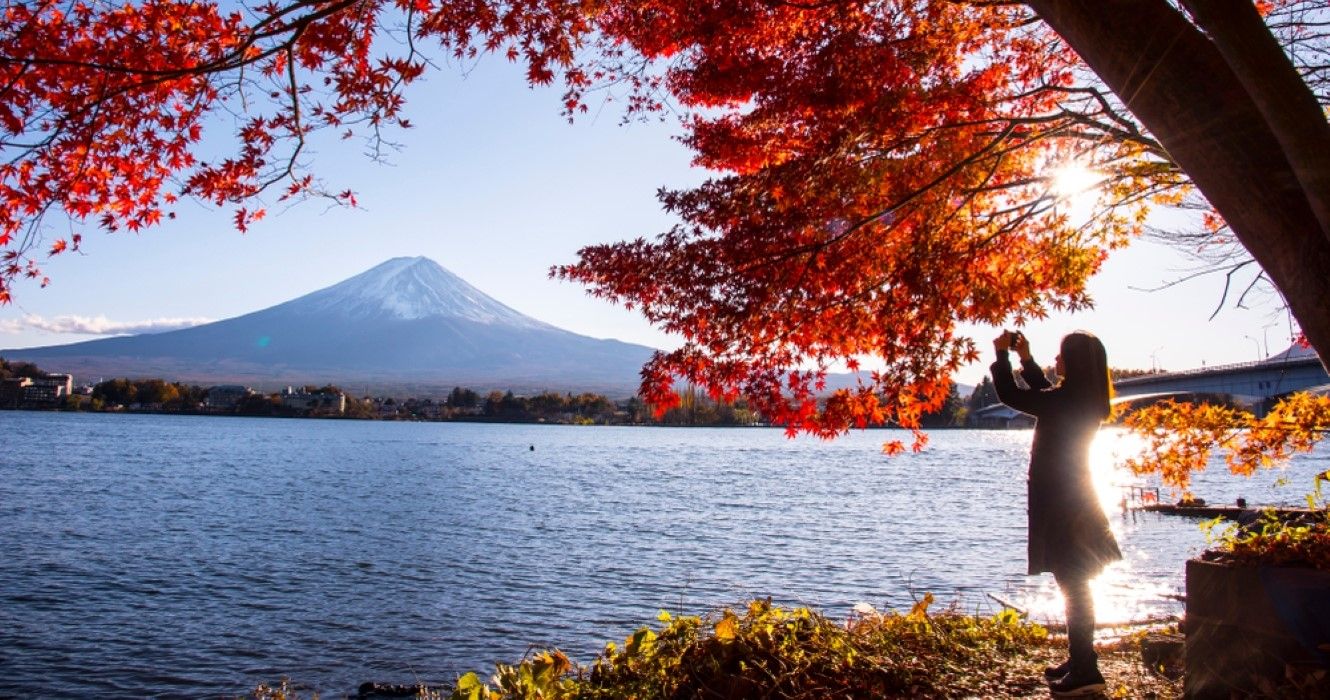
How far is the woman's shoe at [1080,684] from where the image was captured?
14.7 feet

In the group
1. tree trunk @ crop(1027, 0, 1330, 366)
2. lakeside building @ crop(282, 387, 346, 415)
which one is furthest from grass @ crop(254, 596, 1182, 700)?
lakeside building @ crop(282, 387, 346, 415)

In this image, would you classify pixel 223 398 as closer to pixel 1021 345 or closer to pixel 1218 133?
pixel 1021 345

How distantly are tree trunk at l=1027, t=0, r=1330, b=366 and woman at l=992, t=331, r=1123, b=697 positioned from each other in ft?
4.62

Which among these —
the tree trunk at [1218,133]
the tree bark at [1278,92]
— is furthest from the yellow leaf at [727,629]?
the tree bark at [1278,92]

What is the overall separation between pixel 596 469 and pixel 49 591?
1590 inches

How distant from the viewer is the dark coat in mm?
4590

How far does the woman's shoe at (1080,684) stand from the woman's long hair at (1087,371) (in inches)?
54.2

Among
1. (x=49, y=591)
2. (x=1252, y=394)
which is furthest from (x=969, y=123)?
(x=1252, y=394)

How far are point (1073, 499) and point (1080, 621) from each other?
647 millimetres

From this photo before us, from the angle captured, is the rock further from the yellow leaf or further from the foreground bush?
the yellow leaf

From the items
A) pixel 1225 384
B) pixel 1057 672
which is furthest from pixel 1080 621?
pixel 1225 384

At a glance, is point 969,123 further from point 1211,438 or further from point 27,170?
point 27,170

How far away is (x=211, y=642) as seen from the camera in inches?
504

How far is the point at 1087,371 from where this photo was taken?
4.66m
